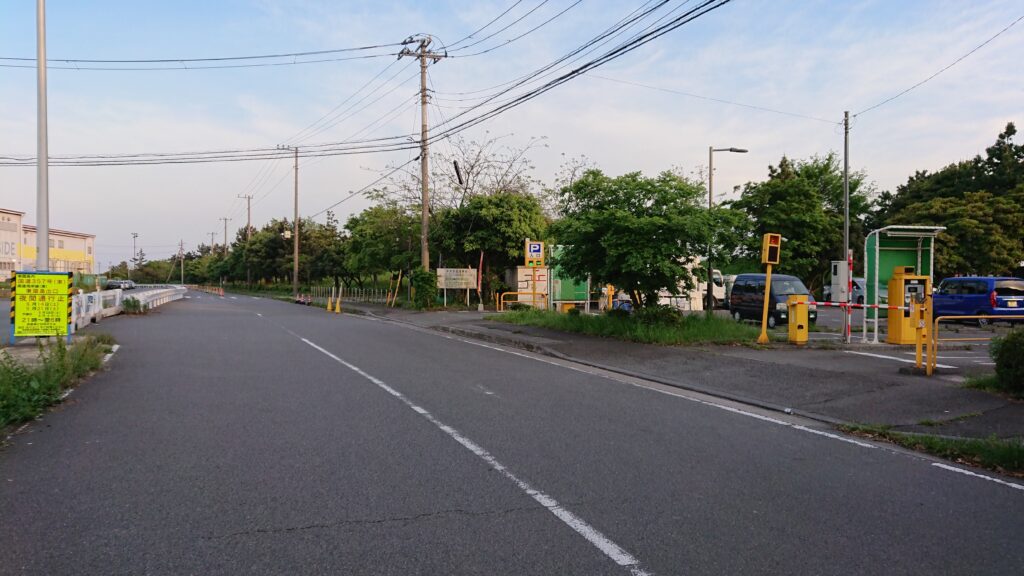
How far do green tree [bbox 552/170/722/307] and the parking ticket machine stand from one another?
420 cm

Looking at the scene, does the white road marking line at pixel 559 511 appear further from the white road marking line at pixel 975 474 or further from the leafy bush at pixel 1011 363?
the leafy bush at pixel 1011 363

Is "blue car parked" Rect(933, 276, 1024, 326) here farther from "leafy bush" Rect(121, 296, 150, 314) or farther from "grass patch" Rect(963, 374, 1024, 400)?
"leafy bush" Rect(121, 296, 150, 314)

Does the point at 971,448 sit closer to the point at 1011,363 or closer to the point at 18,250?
the point at 1011,363

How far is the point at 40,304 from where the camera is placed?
14188 millimetres

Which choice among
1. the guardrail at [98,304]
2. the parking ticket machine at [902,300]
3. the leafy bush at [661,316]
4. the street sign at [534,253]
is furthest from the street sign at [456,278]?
the parking ticket machine at [902,300]

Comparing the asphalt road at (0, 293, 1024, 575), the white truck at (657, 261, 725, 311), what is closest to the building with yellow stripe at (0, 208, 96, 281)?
the white truck at (657, 261, 725, 311)

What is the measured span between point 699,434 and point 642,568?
3771mm

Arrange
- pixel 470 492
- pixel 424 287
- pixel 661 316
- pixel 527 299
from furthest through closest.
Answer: pixel 527 299
pixel 424 287
pixel 661 316
pixel 470 492

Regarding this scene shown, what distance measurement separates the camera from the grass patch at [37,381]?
7.58 meters

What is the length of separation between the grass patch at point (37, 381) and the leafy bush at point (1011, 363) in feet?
39.3

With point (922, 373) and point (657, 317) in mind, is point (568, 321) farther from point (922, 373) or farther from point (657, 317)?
point (922, 373)

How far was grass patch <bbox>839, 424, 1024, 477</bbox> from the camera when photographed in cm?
622

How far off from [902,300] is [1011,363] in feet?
22.8

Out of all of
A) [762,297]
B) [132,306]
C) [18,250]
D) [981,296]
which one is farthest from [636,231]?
[18,250]
